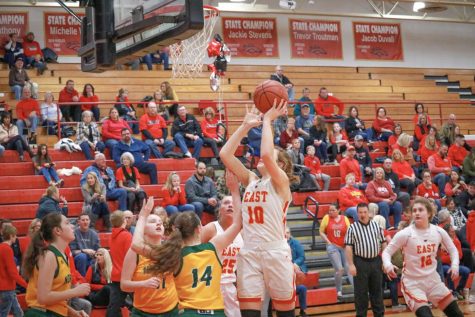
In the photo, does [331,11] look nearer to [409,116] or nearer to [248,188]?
[409,116]

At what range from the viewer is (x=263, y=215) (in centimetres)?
650

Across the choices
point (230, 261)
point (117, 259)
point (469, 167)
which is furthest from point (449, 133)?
point (230, 261)

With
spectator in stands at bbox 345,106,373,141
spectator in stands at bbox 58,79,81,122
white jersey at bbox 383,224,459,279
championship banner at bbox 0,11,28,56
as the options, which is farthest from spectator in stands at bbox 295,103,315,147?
white jersey at bbox 383,224,459,279

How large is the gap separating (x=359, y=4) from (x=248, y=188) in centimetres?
1923

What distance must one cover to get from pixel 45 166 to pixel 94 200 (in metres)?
1.61

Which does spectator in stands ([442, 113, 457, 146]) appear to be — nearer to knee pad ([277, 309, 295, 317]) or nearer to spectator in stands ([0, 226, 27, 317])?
spectator in stands ([0, 226, 27, 317])

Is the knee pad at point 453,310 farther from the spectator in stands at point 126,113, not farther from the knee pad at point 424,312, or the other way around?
the spectator in stands at point 126,113

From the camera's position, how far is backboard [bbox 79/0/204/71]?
730cm

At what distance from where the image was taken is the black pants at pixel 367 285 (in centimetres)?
1105

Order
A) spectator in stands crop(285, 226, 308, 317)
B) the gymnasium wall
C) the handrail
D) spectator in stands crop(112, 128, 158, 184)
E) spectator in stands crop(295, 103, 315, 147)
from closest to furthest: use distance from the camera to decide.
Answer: spectator in stands crop(285, 226, 308, 317), the handrail, spectator in stands crop(112, 128, 158, 184), spectator in stands crop(295, 103, 315, 147), the gymnasium wall

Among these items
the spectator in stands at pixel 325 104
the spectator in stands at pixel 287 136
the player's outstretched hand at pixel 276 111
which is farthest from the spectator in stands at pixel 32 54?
the player's outstretched hand at pixel 276 111

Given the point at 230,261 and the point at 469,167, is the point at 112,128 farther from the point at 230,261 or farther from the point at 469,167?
the point at 469,167

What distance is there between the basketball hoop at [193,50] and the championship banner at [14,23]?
16.1 feet

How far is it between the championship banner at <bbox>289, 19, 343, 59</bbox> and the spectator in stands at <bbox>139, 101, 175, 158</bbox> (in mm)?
8477
